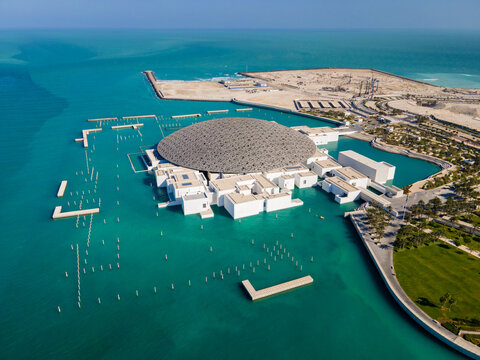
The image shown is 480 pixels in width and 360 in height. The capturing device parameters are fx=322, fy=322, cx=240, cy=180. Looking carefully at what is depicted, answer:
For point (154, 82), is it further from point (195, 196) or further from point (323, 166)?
point (195, 196)

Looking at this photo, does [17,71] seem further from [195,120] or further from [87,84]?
[195,120]

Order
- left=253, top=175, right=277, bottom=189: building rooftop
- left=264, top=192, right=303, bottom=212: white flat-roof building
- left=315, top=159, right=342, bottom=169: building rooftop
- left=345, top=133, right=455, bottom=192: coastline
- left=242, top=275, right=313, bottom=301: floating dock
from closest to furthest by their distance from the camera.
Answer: left=242, top=275, right=313, bottom=301: floating dock < left=264, top=192, right=303, bottom=212: white flat-roof building < left=253, top=175, right=277, bottom=189: building rooftop < left=345, top=133, right=455, bottom=192: coastline < left=315, top=159, right=342, bottom=169: building rooftop

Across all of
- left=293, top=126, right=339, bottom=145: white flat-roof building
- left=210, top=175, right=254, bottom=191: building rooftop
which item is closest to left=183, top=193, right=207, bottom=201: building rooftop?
left=210, top=175, right=254, bottom=191: building rooftop

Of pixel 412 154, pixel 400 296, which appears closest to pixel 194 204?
pixel 400 296

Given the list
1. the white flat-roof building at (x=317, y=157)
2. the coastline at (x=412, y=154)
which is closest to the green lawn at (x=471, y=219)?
the coastline at (x=412, y=154)

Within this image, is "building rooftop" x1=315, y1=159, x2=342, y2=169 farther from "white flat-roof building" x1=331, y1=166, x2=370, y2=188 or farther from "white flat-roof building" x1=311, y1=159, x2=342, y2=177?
"white flat-roof building" x1=331, y1=166, x2=370, y2=188
